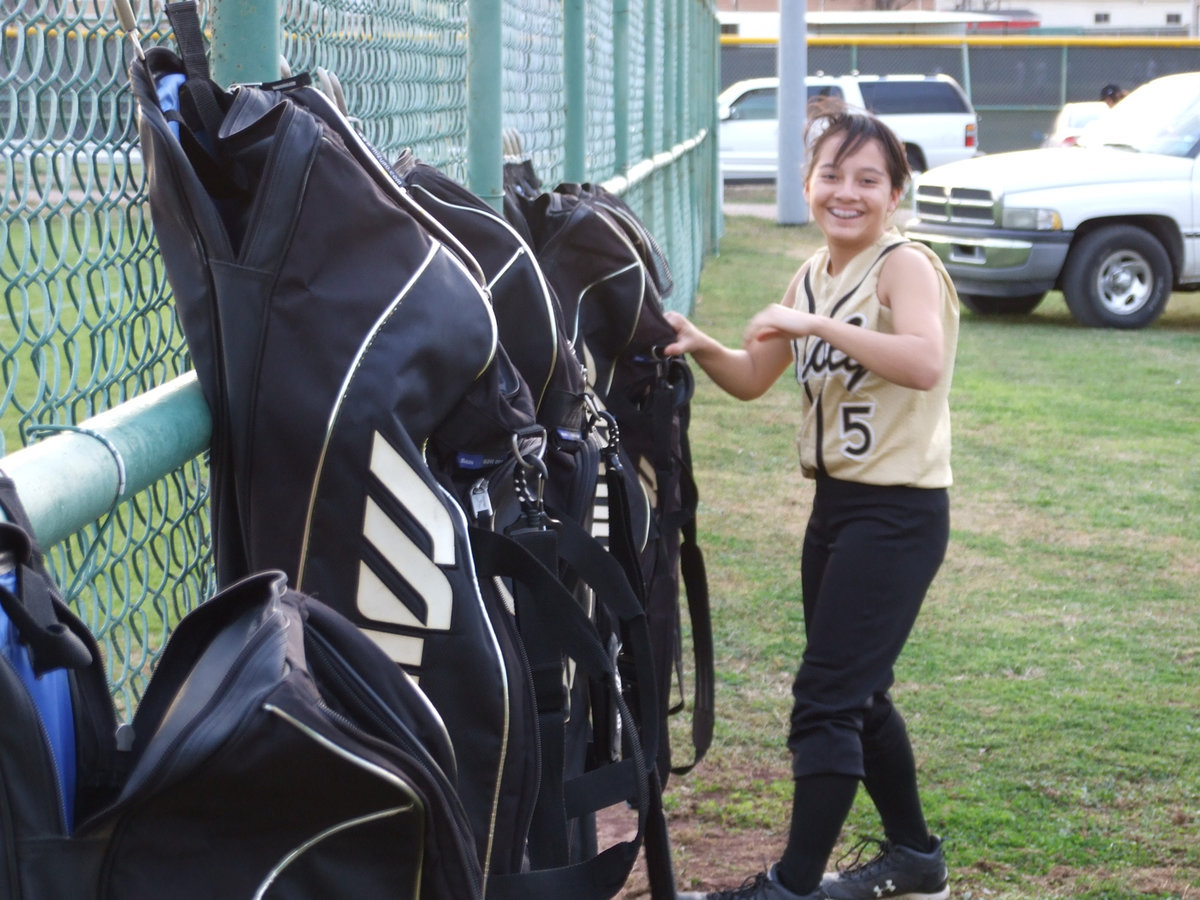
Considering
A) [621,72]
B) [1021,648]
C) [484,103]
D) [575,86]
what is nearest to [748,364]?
[484,103]

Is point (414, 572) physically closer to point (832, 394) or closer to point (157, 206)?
point (157, 206)

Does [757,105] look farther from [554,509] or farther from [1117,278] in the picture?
[554,509]

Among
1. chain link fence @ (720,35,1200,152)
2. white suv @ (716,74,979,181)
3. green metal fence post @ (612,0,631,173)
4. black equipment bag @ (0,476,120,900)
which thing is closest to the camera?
black equipment bag @ (0,476,120,900)

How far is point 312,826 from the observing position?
116 cm

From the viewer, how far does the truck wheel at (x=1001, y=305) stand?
522 inches

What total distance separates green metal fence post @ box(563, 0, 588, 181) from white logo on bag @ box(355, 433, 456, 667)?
2868mm

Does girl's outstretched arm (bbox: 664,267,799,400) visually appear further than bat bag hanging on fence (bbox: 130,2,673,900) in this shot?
Yes

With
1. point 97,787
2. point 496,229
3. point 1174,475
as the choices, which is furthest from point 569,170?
point 1174,475

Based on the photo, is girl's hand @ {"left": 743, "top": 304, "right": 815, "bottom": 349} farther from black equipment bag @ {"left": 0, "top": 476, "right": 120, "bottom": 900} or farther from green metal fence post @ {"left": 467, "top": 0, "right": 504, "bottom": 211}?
black equipment bag @ {"left": 0, "top": 476, "right": 120, "bottom": 900}

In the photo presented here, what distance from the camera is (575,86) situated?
14.6 ft

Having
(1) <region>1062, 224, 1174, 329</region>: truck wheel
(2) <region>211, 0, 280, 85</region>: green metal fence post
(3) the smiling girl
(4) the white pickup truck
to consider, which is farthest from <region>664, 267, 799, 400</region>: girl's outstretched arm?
(1) <region>1062, 224, 1174, 329</region>: truck wheel

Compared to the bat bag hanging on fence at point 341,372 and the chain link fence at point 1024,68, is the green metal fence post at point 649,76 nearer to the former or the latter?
the bat bag hanging on fence at point 341,372

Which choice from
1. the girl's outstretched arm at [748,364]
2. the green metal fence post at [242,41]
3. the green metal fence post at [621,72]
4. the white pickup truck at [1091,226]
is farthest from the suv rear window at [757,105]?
the green metal fence post at [242,41]

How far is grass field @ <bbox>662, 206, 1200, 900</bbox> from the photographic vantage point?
383 centimetres
